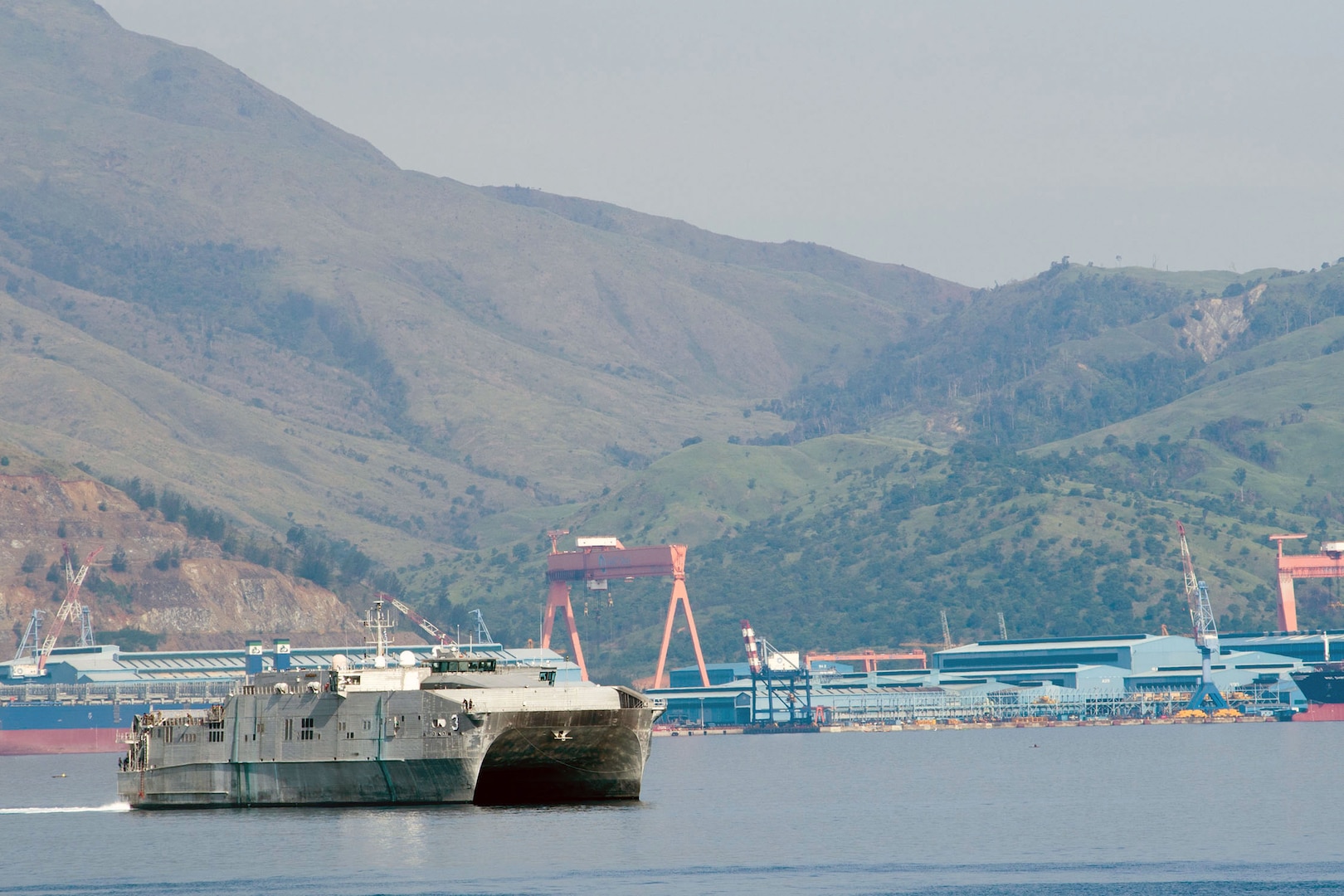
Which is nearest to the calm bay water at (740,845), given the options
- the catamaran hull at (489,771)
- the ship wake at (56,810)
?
the ship wake at (56,810)

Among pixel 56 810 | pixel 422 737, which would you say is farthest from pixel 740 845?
pixel 56 810

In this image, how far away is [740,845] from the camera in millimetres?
85750

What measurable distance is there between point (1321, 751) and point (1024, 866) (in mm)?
98196

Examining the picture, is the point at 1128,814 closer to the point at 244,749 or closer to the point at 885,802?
the point at 885,802

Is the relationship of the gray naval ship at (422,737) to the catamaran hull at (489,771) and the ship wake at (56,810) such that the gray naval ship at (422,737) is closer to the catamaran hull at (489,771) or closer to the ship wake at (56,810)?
the catamaran hull at (489,771)

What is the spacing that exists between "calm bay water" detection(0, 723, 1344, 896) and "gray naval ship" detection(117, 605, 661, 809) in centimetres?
121

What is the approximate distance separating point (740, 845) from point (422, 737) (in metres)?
13.9

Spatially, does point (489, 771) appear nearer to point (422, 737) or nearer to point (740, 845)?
point (422, 737)

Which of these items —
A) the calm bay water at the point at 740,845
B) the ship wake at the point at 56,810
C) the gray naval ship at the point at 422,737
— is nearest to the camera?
the calm bay water at the point at 740,845

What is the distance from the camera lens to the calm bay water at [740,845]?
73.6 m

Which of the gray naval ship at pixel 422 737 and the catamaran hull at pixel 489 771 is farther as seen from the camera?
the catamaran hull at pixel 489 771

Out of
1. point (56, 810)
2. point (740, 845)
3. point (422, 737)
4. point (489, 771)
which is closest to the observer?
point (740, 845)

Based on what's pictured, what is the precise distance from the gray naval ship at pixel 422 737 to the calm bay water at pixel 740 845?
1213 millimetres

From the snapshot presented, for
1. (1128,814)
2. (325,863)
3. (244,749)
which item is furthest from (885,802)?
(325,863)
